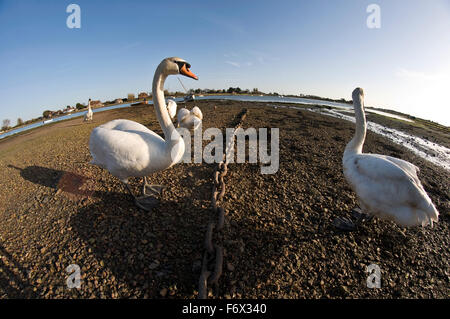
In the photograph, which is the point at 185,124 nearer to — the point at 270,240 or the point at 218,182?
the point at 218,182

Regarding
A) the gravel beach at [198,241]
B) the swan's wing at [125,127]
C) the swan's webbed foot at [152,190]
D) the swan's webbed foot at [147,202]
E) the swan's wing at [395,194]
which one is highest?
the swan's wing at [125,127]

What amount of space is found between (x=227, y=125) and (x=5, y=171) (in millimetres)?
9578

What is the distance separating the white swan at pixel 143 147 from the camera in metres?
3.26

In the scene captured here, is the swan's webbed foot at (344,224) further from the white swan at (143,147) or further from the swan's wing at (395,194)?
the white swan at (143,147)

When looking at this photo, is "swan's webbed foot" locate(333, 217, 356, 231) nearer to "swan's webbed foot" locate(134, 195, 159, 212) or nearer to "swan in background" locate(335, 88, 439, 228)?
"swan in background" locate(335, 88, 439, 228)

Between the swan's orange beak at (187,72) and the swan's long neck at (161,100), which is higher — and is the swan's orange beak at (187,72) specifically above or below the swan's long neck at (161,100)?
above

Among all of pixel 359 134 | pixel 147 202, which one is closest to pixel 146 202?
pixel 147 202

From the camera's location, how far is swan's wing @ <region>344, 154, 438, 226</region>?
2770mm

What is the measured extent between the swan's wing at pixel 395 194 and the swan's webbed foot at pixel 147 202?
169 inches

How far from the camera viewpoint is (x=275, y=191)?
177 inches

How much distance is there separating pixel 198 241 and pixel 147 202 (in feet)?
5.34

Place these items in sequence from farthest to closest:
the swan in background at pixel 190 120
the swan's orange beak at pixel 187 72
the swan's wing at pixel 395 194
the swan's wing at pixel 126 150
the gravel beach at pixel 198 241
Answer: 1. the swan in background at pixel 190 120
2. the swan's orange beak at pixel 187 72
3. the swan's wing at pixel 126 150
4. the swan's wing at pixel 395 194
5. the gravel beach at pixel 198 241

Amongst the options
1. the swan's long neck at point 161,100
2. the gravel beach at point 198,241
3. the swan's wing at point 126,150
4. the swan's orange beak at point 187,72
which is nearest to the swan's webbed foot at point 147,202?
the gravel beach at point 198,241
